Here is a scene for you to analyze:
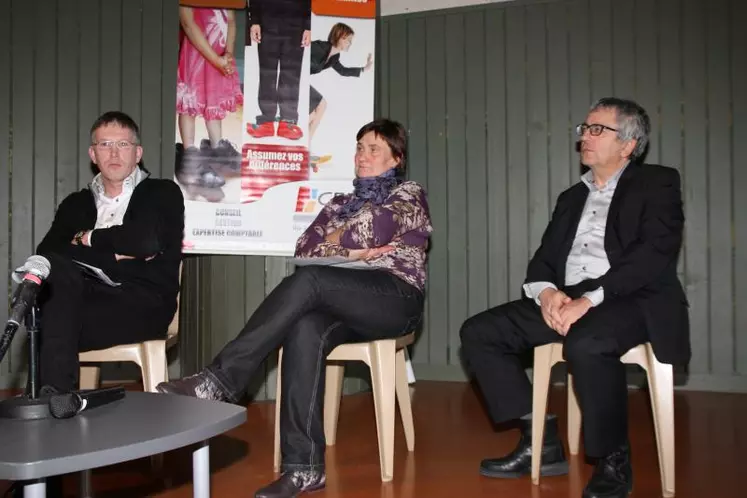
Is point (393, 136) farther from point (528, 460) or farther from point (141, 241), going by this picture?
point (528, 460)

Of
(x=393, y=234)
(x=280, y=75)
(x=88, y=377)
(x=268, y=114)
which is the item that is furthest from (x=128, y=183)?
(x=280, y=75)

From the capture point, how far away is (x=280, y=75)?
3.88m

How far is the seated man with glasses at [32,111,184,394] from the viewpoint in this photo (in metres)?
2.17

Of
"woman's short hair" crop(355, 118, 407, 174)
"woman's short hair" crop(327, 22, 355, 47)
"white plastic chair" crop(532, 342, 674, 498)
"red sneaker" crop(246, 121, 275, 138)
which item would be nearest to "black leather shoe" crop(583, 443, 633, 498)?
"white plastic chair" crop(532, 342, 674, 498)

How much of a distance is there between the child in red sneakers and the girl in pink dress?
14 centimetres

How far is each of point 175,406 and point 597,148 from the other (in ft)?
5.39

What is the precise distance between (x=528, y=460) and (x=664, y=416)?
1.47 ft

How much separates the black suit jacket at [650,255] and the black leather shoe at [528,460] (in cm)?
45

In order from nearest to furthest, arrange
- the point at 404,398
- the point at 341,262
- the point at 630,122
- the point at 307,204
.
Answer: the point at 341,262 → the point at 630,122 → the point at 404,398 → the point at 307,204

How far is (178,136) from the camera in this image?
3.93m

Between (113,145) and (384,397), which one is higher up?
(113,145)

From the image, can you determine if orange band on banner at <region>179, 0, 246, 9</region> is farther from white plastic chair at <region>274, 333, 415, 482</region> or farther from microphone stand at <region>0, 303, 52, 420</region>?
microphone stand at <region>0, 303, 52, 420</region>

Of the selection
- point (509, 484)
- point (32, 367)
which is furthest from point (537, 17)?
point (32, 367)

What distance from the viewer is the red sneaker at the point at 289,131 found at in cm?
383
